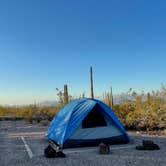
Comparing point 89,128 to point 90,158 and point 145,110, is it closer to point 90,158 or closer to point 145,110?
point 90,158

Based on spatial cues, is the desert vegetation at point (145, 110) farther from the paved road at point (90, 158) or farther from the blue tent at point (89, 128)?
the paved road at point (90, 158)

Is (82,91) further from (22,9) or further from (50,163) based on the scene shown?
(50,163)

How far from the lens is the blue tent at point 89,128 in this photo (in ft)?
24.8

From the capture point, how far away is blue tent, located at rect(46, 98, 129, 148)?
7559 millimetres

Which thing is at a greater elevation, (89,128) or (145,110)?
(145,110)

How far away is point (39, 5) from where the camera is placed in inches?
462

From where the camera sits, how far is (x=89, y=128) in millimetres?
7879

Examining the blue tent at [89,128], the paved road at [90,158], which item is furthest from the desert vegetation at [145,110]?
the paved road at [90,158]

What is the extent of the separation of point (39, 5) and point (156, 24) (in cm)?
654

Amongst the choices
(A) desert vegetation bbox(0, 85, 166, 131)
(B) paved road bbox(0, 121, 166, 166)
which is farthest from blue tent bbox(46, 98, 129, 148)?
(A) desert vegetation bbox(0, 85, 166, 131)

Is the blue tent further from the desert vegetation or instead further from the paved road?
the desert vegetation

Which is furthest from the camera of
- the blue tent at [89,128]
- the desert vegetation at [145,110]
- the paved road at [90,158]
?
the desert vegetation at [145,110]

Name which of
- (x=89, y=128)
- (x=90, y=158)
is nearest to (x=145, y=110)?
(x=89, y=128)

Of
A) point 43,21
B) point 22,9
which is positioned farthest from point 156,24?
point 22,9
